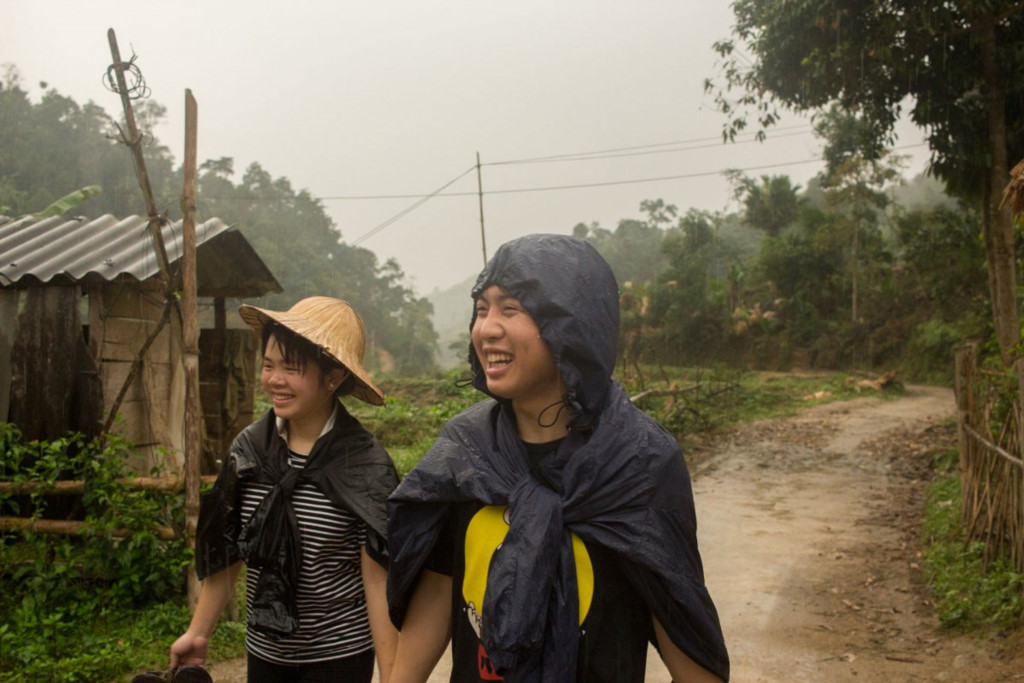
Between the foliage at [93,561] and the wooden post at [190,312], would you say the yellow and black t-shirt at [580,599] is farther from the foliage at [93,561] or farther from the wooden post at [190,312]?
the foliage at [93,561]

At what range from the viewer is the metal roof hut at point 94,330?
19.1 feet

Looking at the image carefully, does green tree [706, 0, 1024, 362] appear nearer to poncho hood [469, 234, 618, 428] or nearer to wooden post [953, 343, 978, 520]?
wooden post [953, 343, 978, 520]

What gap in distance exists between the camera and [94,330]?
6168 millimetres

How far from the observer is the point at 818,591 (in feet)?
20.0

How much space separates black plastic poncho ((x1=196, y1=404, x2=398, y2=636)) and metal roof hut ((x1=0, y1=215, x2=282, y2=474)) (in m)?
3.15

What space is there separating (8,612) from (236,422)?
4556 millimetres

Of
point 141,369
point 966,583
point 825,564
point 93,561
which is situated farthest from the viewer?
point 825,564

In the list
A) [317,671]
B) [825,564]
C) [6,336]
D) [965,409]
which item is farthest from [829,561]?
[6,336]

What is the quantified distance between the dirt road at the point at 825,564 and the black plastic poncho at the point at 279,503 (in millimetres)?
2243

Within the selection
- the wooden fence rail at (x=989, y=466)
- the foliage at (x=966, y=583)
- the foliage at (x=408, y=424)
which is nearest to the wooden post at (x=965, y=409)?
the wooden fence rail at (x=989, y=466)

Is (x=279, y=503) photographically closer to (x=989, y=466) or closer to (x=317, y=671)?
(x=317, y=671)

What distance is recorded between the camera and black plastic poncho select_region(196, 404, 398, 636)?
2170 millimetres

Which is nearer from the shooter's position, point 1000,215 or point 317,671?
point 317,671

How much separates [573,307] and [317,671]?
1350mm
